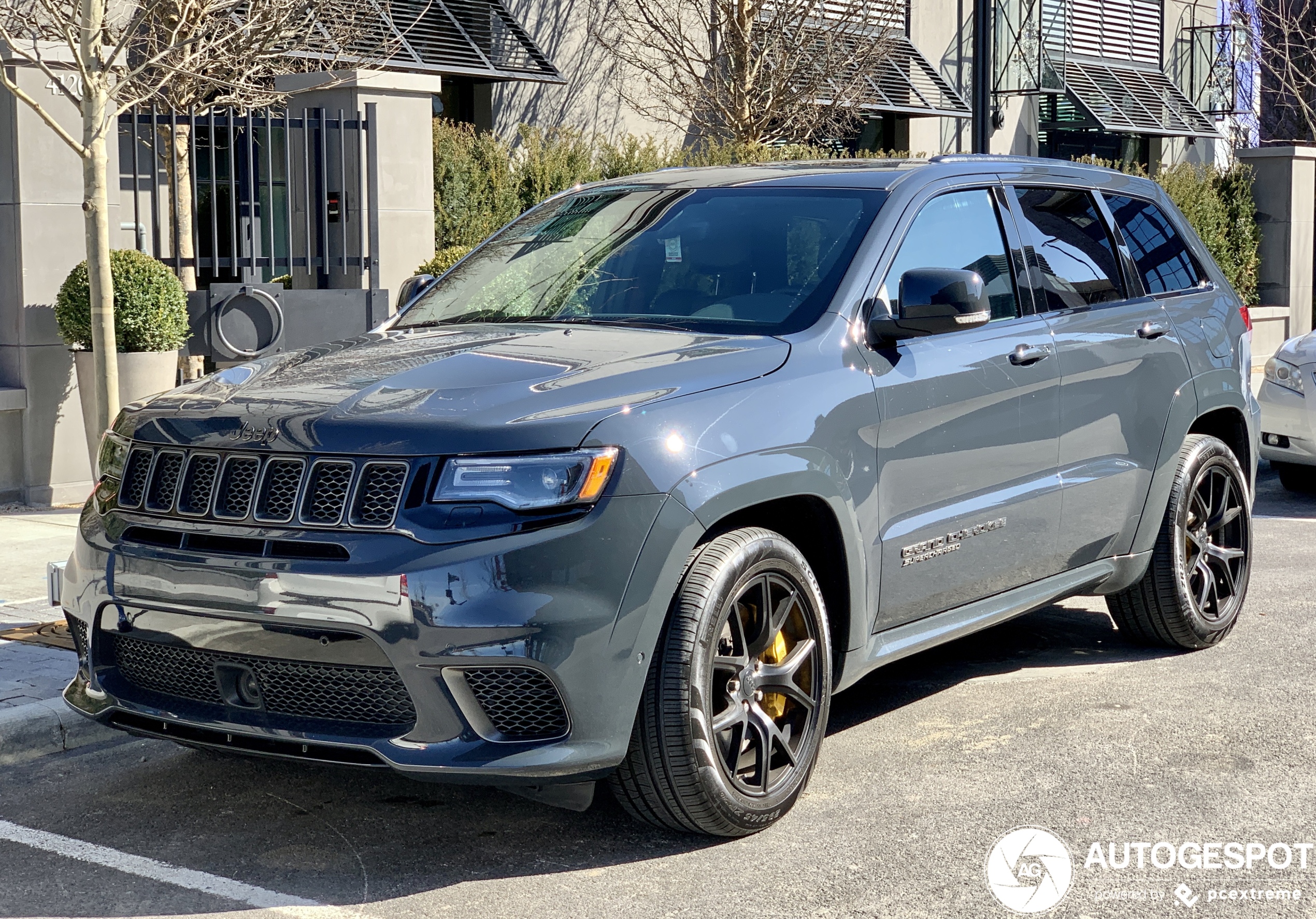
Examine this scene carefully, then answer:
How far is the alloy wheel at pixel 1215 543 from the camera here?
6.37 metres

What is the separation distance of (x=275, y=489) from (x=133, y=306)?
247 inches

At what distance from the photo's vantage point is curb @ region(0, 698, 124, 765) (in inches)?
203

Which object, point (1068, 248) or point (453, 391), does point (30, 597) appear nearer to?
point (453, 391)

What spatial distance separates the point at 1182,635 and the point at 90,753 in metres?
4.06

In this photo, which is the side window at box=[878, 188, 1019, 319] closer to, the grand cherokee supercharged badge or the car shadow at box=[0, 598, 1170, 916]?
the grand cherokee supercharged badge

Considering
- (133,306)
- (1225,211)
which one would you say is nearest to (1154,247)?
(133,306)

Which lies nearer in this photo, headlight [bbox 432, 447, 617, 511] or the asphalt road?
headlight [bbox 432, 447, 617, 511]

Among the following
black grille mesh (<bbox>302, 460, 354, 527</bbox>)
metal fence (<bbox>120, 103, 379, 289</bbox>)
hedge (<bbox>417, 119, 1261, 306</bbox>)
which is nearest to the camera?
black grille mesh (<bbox>302, 460, 354, 527</bbox>)

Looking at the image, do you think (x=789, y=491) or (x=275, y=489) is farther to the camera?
(x=789, y=491)

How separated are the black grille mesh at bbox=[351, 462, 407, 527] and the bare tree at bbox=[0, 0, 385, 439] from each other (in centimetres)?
337

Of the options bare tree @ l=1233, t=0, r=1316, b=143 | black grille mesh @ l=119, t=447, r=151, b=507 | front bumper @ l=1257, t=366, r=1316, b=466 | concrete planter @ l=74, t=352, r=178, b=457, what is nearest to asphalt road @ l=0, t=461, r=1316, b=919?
black grille mesh @ l=119, t=447, r=151, b=507

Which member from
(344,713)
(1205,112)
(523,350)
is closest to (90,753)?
(344,713)

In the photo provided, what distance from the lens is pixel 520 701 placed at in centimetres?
388

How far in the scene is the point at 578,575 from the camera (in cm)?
381
